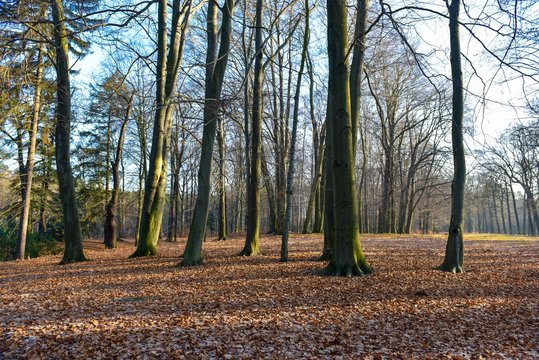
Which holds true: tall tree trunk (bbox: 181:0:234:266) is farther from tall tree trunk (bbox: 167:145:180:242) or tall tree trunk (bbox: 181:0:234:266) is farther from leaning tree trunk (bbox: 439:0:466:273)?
tall tree trunk (bbox: 167:145:180:242)

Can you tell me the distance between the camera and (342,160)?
27.5 ft

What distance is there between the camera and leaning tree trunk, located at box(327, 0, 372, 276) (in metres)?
8.29

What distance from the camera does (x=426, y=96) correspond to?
26938mm

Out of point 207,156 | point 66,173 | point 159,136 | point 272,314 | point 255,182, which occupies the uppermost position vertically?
point 159,136

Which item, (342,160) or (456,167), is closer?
(342,160)

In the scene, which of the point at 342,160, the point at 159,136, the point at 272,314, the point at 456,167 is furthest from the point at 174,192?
the point at 272,314

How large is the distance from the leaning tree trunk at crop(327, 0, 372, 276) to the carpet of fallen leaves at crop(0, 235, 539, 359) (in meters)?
Answer: 0.57

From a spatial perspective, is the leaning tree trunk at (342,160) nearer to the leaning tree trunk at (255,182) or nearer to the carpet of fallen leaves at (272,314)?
the carpet of fallen leaves at (272,314)

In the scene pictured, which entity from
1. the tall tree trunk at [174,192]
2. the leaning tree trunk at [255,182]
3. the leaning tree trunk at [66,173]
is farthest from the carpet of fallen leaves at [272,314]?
the tall tree trunk at [174,192]

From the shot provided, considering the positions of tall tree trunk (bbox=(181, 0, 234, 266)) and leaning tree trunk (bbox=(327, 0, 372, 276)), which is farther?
tall tree trunk (bbox=(181, 0, 234, 266))

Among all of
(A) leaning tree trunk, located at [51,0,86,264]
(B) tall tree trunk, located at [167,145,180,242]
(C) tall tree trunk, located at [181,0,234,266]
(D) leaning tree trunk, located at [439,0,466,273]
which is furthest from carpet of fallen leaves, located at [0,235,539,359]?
(B) tall tree trunk, located at [167,145,180,242]

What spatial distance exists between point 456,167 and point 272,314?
241 inches

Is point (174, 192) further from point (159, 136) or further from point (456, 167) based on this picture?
point (456, 167)

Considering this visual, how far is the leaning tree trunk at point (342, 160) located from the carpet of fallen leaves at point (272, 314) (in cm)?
57
